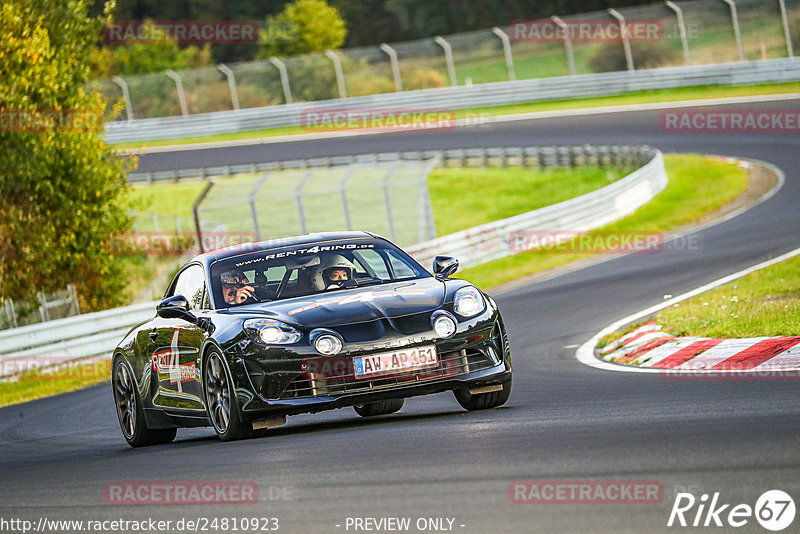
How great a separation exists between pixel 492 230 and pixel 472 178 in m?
12.8

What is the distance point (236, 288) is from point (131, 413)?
5.55ft

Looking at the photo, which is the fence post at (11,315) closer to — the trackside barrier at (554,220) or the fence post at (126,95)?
the trackside barrier at (554,220)

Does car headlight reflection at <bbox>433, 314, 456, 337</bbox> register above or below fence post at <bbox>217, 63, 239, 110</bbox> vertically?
above

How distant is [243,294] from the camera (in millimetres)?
9117

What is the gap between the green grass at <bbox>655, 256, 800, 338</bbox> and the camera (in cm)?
1059

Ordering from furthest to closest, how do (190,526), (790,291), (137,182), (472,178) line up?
(137,182) < (472,178) < (790,291) < (190,526)

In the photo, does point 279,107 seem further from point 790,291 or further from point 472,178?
point 790,291

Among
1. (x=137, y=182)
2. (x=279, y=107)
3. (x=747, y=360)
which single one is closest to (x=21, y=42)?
(x=747, y=360)

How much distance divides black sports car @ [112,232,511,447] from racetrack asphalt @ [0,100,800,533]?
0.26 metres

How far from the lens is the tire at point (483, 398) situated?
8781mm

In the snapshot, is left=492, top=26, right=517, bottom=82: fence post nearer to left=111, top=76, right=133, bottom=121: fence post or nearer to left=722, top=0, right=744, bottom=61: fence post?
left=722, top=0, right=744, bottom=61: fence post

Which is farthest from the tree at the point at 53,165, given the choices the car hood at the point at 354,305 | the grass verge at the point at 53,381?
the car hood at the point at 354,305

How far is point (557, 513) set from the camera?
16.9ft

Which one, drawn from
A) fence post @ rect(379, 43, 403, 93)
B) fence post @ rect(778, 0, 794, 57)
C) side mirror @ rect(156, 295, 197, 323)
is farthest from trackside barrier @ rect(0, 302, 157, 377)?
fence post @ rect(379, 43, 403, 93)
